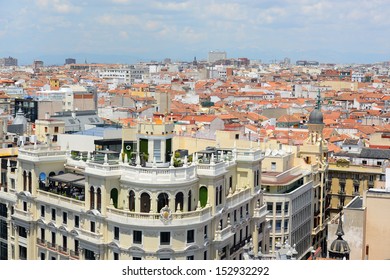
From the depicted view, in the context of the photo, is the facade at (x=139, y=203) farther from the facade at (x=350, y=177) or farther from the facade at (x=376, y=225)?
the facade at (x=350, y=177)

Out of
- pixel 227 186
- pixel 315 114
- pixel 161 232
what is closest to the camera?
pixel 161 232

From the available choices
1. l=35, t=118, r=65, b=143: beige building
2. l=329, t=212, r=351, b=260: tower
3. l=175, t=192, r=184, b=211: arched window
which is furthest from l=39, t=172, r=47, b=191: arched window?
l=35, t=118, r=65, b=143: beige building

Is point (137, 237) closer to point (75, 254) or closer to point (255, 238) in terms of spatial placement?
point (75, 254)

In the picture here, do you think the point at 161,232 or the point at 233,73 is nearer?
the point at 161,232

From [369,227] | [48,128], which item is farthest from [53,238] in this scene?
[48,128]

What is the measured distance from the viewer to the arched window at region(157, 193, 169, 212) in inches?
198

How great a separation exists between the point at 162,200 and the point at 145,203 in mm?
122

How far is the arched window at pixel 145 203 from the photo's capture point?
502 centimetres

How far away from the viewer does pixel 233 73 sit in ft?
159

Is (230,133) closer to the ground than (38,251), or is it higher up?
higher up

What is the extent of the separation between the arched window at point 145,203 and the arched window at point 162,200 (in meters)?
0.07
